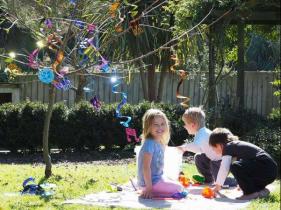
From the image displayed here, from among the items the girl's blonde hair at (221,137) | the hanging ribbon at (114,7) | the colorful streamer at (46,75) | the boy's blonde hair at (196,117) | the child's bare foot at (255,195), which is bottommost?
the child's bare foot at (255,195)

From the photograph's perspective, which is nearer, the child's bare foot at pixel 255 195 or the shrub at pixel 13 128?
the child's bare foot at pixel 255 195

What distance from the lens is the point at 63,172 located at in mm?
8172

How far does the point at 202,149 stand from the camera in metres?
7.19

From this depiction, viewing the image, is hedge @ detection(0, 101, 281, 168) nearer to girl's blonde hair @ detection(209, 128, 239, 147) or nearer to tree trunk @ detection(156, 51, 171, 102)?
tree trunk @ detection(156, 51, 171, 102)

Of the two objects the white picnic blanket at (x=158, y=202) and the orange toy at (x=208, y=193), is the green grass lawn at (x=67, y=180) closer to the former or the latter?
the white picnic blanket at (x=158, y=202)

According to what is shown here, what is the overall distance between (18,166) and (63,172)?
139 cm

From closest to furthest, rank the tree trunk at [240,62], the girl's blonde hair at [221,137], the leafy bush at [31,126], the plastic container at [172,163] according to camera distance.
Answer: the girl's blonde hair at [221,137]
the plastic container at [172,163]
the leafy bush at [31,126]
the tree trunk at [240,62]

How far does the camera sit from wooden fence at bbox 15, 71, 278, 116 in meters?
16.1

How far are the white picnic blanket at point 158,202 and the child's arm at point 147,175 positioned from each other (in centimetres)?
9

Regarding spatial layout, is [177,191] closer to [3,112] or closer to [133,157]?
[133,157]

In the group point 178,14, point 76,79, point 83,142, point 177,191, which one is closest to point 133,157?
point 83,142

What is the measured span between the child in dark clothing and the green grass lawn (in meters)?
0.19

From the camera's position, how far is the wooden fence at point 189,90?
16062mm

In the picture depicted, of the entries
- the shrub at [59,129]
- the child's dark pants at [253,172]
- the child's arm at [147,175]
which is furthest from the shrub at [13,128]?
the child's dark pants at [253,172]
